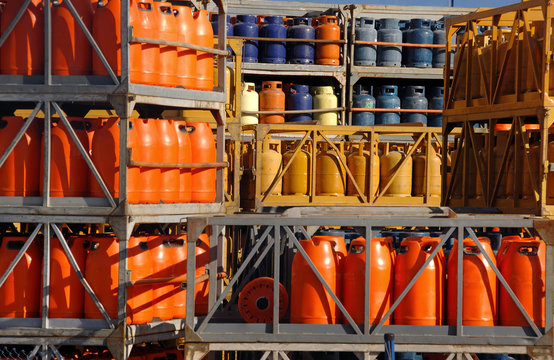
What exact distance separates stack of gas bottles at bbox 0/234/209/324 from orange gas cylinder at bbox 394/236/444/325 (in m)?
3.17

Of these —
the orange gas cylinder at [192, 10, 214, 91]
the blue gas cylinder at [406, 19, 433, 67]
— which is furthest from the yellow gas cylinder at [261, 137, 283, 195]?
the blue gas cylinder at [406, 19, 433, 67]

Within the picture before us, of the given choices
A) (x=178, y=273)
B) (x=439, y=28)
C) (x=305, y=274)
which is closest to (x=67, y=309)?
(x=178, y=273)

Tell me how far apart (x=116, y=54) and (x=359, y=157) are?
9.22 meters

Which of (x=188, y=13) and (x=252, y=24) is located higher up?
(x=252, y=24)

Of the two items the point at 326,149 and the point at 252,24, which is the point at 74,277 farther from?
the point at 252,24

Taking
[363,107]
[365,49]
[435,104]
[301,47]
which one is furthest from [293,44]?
[435,104]

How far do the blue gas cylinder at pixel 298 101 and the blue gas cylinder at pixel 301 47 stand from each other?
0.81 m

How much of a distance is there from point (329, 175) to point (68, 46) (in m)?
8.78

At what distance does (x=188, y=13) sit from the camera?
39.4ft

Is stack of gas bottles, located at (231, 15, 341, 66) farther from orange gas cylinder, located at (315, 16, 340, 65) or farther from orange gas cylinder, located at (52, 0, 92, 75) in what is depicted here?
orange gas cylinder, located at (52, 0, 92, 75)

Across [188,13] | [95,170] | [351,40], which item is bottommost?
[95,170]

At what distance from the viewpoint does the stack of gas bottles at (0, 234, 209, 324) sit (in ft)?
36.6

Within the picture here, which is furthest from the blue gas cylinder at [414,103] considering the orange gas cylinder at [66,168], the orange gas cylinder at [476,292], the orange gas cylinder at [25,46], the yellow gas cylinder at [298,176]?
the orange gas cylinder at [25,46]

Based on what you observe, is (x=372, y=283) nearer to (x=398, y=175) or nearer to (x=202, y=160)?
(x=202, y=160)
